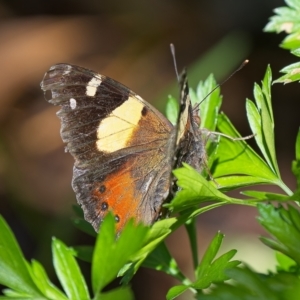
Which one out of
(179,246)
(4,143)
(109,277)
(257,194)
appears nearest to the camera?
(109,277)

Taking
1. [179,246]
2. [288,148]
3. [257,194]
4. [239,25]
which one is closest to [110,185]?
[257,194]

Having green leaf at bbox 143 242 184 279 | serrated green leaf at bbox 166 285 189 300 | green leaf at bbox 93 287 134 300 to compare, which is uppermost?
green leaf at bbox 93 287 134 300

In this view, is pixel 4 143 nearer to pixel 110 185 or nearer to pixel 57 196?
pixel 57 196

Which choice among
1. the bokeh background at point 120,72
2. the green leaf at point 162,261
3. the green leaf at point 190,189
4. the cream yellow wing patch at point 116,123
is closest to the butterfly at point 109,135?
the cream yellow wing patch at point 116,123

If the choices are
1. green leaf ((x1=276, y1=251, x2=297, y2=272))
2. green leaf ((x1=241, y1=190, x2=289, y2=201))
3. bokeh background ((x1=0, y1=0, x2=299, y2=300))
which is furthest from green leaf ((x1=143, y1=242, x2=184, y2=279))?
bokeh background ((x1=0, y1=0, x2=299, y2=300))

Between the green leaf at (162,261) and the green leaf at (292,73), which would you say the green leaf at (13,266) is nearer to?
the green leaf at (162,261)

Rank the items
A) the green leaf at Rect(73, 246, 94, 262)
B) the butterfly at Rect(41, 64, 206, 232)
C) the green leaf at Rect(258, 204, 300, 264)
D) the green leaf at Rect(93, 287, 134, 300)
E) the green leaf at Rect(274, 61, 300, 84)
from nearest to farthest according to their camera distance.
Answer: the green leaf at Rect(93, 287, 134, 300)
the green leaf at Rect(258, 204, 300, 264)
the green leaf at Rect(274, 61, 300, 84)
the green leaf at Rect(73, 246, 94, 262)
the butterfly at Rect(41, 64, 206, 232)

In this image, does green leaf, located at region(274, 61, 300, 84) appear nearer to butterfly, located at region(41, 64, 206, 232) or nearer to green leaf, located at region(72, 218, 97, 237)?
butterfly, located at region(41, 64, 206, 232)
